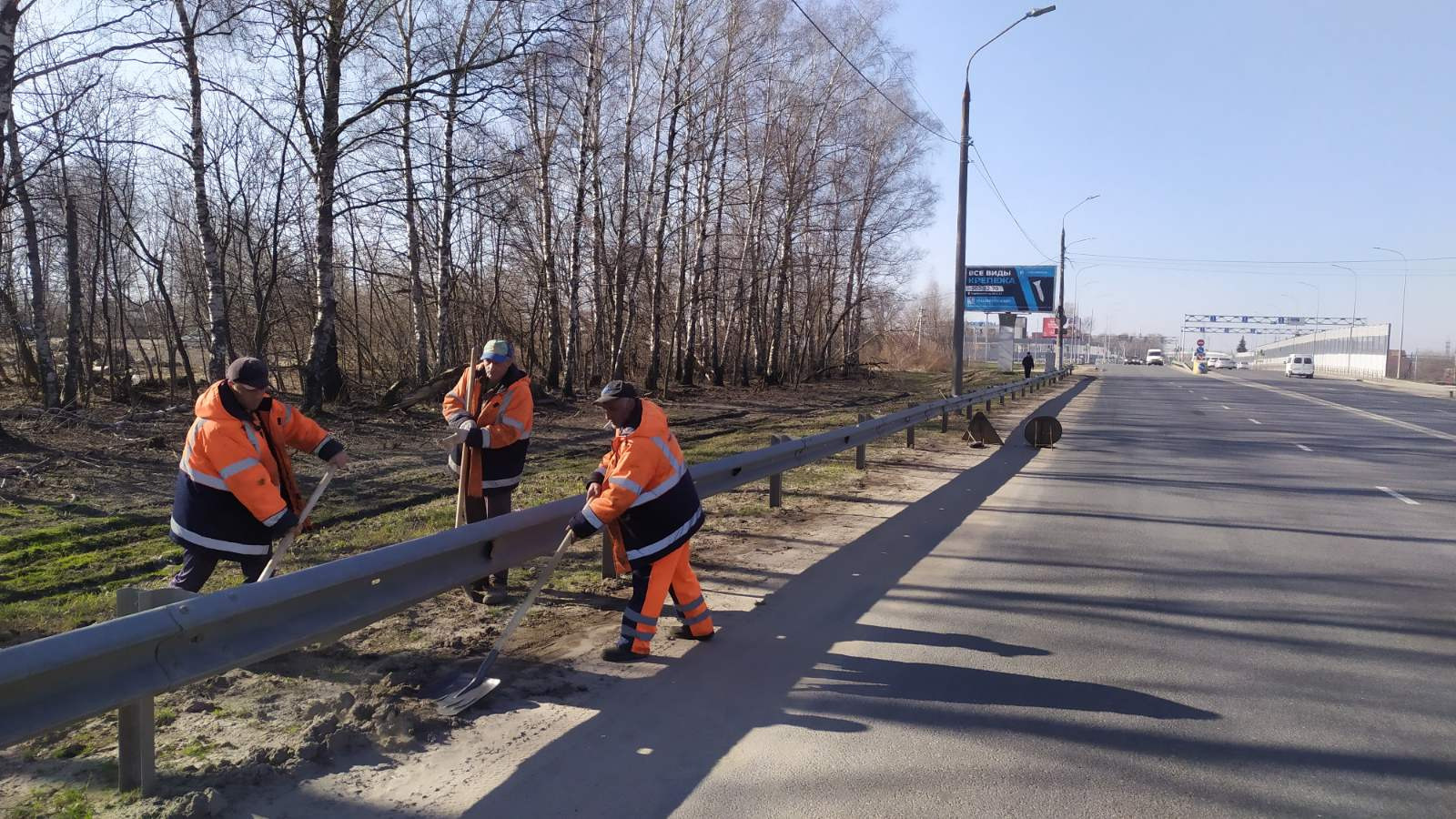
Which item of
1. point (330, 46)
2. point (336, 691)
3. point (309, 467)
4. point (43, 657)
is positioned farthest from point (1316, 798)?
point (330, 46)

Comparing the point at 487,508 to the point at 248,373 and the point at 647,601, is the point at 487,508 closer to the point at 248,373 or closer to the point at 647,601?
the point at 647,601

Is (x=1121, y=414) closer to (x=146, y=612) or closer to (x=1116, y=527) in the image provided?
(x=1116, y=527)

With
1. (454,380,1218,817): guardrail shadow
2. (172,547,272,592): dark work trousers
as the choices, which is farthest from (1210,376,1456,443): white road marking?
(172,547,272,592): dark work trousers

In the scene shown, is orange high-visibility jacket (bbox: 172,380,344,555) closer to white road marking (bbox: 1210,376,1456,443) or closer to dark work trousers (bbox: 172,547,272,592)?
dark work trousers (bbox: 172,547,272,592)

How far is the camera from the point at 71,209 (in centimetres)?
1786

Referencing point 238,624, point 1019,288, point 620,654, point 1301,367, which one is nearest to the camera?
point 238,624

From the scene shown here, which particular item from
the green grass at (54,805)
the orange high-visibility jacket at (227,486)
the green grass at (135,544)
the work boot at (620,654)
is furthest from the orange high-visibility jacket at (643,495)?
the green grass at (54,805)

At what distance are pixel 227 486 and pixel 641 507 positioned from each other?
78.9 inches

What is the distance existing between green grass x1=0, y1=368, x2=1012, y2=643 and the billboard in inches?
1341

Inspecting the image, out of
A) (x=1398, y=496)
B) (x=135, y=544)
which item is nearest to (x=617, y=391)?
(x=135, y=544)

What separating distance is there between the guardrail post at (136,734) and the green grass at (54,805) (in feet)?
0.45

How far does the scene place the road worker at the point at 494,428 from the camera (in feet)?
19.9

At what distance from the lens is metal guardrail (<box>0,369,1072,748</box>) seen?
9.64ft

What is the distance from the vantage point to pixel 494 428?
6055 millimetres
